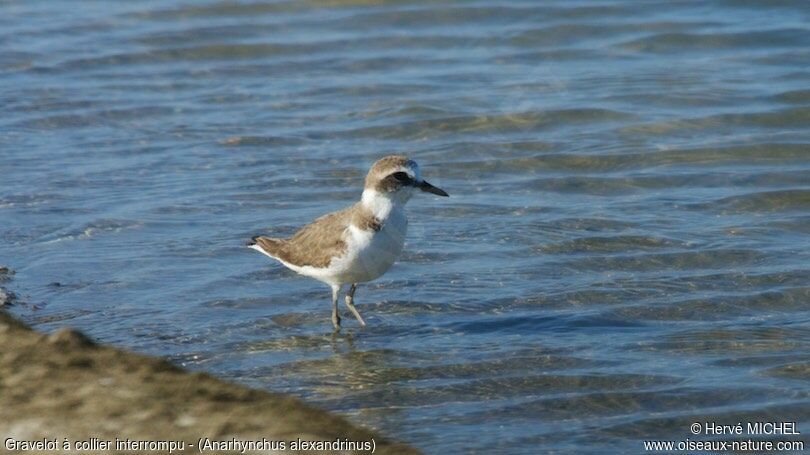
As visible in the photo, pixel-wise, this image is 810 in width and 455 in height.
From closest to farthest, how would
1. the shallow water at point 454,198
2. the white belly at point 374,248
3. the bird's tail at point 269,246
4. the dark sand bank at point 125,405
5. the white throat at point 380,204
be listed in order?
the dark sand bank at point 125,405 < the shallow water at point 454,198 < the white belly at point 374,248 < the white throat at point 380,204 < the bird's tail at point 269,246

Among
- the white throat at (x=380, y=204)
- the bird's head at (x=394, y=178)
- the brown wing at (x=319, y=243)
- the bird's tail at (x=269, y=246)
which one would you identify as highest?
the bird's head at (x=394, y=178)

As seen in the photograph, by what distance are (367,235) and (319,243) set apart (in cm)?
40

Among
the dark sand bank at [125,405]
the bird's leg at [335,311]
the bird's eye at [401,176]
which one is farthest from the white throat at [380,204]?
the dark sand bank at [125,405]

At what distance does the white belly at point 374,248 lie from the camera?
8.47 meters

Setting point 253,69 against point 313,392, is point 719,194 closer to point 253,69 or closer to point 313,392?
point 313,392

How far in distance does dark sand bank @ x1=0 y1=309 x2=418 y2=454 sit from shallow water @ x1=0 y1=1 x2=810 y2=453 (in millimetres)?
618

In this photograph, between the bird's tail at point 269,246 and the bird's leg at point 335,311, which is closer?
the bird's leg at point 335,311

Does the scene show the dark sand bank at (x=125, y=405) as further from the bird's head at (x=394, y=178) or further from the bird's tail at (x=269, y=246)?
the bird's tail at (x=269, y=246)

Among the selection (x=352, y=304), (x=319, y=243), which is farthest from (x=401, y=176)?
(x=352, y=304)

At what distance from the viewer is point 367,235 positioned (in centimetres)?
850

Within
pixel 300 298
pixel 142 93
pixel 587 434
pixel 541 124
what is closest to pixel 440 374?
pixel 587 434

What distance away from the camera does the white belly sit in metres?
8.47

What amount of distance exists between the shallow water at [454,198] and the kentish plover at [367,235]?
0.42 m

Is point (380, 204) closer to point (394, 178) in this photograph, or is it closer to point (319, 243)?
point (394, 178)
